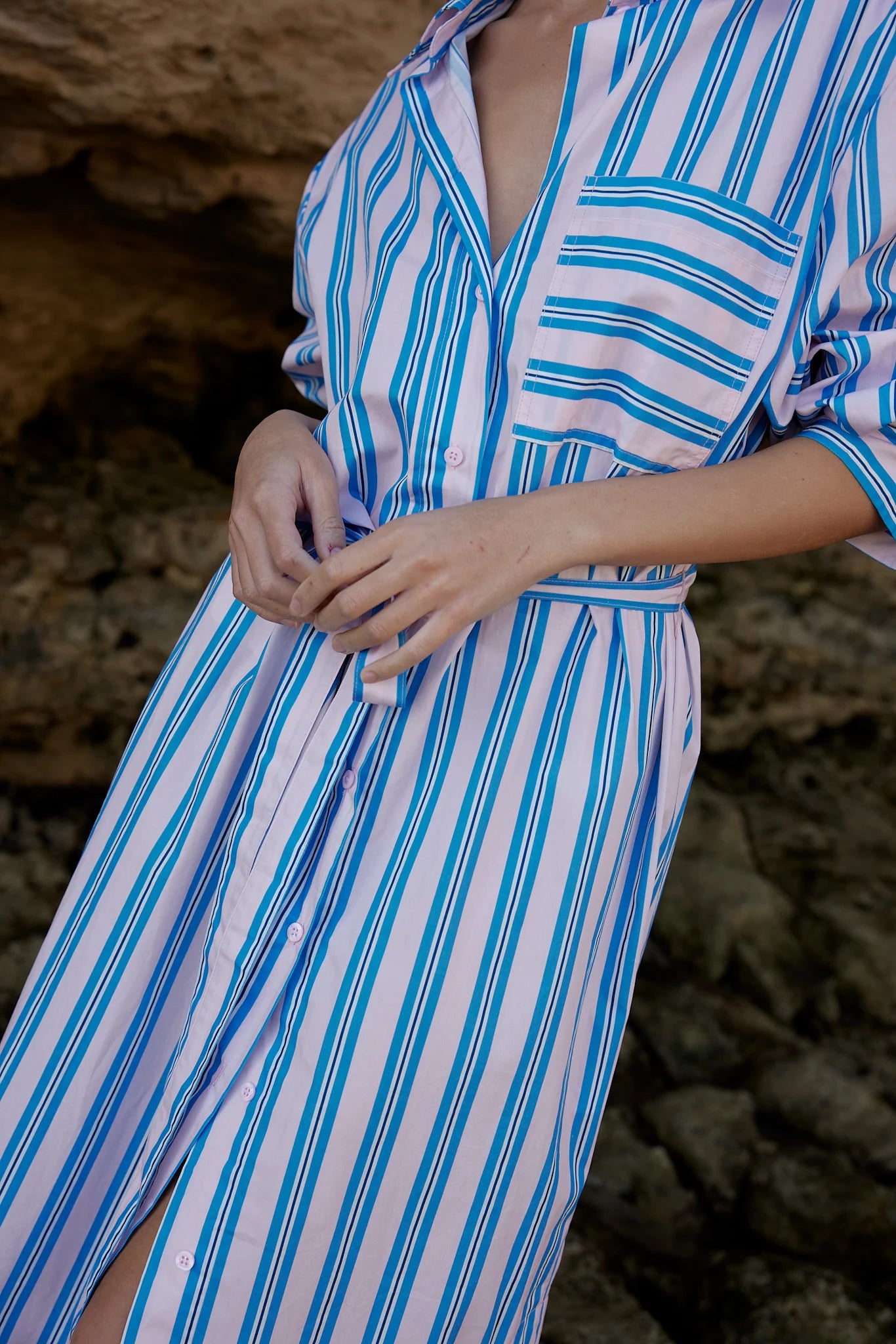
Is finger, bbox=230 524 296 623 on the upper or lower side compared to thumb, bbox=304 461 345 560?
lower

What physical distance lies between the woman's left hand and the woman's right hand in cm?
6

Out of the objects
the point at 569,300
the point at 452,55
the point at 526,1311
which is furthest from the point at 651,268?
the point at 526,1311

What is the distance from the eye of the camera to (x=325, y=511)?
0.93 meters

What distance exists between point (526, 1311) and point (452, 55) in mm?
1072

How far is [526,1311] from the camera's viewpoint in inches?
37.4

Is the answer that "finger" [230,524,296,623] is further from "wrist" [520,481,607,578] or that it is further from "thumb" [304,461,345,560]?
"wrist" [520,481,607,578]

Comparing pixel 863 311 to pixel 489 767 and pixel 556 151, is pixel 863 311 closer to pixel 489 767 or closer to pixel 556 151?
pixel 556 151

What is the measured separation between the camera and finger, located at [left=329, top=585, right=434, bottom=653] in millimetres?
828

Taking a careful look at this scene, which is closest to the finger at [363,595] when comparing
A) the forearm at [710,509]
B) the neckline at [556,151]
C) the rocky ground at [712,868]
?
the forearm at [710,509]

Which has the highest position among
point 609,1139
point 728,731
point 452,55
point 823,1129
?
point 728,731

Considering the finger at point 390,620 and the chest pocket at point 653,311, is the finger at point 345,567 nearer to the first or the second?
the finger at point 390,620

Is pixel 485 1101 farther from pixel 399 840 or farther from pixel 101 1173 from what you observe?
pixel 101 1173

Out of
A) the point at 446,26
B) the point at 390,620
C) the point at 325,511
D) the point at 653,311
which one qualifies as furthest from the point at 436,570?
the point at 446,26

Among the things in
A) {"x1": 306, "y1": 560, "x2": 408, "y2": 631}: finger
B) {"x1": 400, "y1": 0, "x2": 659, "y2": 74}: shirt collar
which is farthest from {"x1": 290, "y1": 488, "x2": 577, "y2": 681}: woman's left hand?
{"x1": 400, "y1": 0, "x2": 659, "y2": 74}: shirt collar
